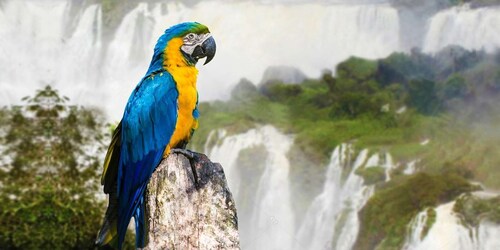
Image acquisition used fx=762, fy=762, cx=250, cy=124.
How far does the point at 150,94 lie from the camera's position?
1.96m

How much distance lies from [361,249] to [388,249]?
0.22 metres

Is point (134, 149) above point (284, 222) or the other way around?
the other way around

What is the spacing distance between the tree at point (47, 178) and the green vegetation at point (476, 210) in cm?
247

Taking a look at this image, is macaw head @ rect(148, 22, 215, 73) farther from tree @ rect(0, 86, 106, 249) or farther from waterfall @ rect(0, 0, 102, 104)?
waterfall @ rect(0, 0, 102, 104)

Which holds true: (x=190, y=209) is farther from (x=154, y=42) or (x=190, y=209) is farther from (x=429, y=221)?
(x=154, y=42)

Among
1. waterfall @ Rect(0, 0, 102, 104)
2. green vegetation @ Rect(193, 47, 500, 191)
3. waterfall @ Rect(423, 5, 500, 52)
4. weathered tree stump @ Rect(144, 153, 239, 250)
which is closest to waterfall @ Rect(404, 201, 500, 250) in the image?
green vegetation @ Rect(193, 47, 500, 191)

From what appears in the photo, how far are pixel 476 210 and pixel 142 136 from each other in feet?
12.6

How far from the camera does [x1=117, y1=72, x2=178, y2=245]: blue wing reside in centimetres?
184

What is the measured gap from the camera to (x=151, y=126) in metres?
1.95

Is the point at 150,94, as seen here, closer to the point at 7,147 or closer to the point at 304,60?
the point at 7,147

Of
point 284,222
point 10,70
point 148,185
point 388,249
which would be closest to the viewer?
point 148,185

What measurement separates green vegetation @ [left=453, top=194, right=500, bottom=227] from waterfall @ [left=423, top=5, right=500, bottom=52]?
118 cm

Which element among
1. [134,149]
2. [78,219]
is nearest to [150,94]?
[134,149]

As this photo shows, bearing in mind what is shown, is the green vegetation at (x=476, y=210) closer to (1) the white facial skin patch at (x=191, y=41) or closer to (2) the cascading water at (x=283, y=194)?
(2) the cascading water at (x=283, y=194)
